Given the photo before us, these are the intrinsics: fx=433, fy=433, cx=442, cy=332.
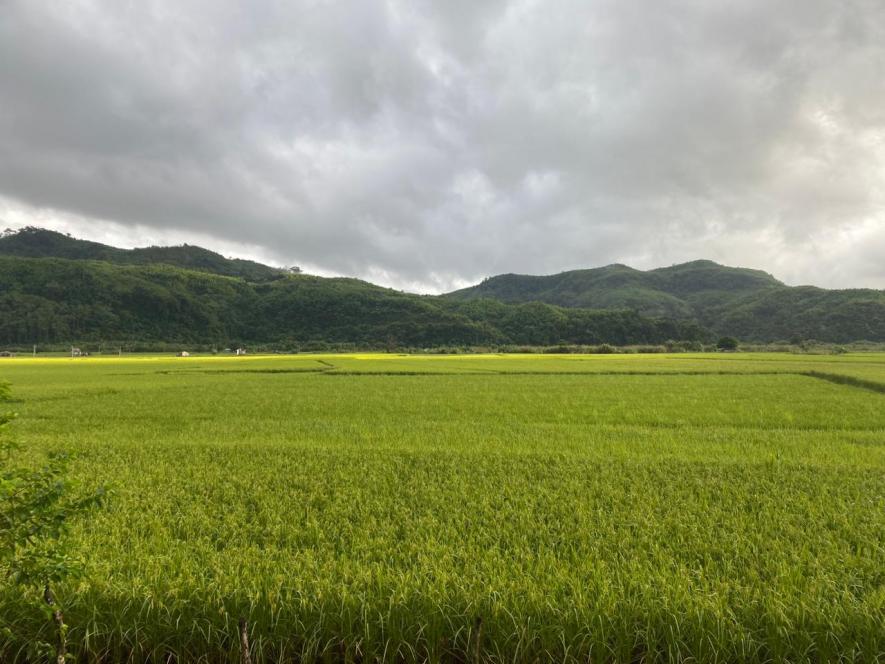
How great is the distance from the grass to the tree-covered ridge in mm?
112641

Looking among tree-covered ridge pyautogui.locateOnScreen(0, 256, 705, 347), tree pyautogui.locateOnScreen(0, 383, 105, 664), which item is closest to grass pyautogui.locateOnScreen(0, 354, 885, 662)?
tree pyautogui.locateOnScreen(0, 383, 105, 664)

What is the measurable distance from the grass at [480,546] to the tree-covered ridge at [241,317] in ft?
370

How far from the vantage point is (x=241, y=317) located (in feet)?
468

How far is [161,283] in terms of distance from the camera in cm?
14700

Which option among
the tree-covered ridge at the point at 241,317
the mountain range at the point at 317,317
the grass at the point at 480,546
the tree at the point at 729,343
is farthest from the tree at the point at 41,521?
the tree-covered ridge at the point at 241,317

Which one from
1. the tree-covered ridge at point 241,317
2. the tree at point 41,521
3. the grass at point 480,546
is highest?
the tree-covered ridge at point 241,317

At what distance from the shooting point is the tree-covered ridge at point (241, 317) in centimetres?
11712

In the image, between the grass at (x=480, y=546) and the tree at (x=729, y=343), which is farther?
the tree at (x=729, y=343)

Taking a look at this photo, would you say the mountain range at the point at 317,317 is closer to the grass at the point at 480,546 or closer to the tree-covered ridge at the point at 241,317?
the tree-covered ridge at the point at 241,317

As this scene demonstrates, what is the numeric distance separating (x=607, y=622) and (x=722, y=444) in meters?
8.93

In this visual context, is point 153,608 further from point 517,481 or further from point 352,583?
point 517,481

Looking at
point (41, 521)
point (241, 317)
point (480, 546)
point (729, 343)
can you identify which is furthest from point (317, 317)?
point (41, 521)

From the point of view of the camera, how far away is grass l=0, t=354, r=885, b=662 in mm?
3371

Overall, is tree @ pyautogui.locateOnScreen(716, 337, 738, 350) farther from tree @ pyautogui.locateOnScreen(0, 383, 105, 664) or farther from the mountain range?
tree @ pyautogui.locateOnScreen(0, 383, 105, 664)
